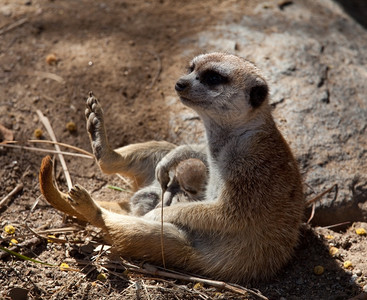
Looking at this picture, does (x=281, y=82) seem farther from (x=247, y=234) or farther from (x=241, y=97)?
(x=247, y=234)

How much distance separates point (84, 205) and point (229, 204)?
2.67 feet

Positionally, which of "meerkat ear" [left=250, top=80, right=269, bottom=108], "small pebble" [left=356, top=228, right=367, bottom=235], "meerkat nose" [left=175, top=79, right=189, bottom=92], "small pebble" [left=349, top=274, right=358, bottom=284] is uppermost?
"meerkat nose" [left=175, top=79, right=189, bottom=92]

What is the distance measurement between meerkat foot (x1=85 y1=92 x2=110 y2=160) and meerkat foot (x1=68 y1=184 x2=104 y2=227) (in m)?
0.43

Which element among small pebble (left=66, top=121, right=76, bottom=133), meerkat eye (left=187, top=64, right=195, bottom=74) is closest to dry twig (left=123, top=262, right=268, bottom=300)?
meerkat eye (left=187, top=64, right=195, bottom=74)

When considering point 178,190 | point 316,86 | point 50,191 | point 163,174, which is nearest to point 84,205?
point 50,191

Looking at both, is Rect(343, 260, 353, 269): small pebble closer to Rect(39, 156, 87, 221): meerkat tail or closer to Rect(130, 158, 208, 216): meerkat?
Rect(130, 158, 208, 216): meerkat

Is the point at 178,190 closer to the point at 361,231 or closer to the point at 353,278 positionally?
the point at 353,278

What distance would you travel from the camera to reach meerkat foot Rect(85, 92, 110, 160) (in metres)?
2.97

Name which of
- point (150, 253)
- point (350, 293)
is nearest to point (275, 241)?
point (350, 293)

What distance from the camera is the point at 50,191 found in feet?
8.81

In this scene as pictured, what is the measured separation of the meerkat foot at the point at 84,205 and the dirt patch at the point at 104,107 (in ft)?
0.68

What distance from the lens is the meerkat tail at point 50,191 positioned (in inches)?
102

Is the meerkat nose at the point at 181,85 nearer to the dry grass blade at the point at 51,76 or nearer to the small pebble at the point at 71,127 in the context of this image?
the small pebble at the point at 71,127

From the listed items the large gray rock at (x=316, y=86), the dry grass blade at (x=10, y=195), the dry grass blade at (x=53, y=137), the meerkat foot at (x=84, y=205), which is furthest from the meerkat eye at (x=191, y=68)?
the dry grass blade at (x=10, y=195)
